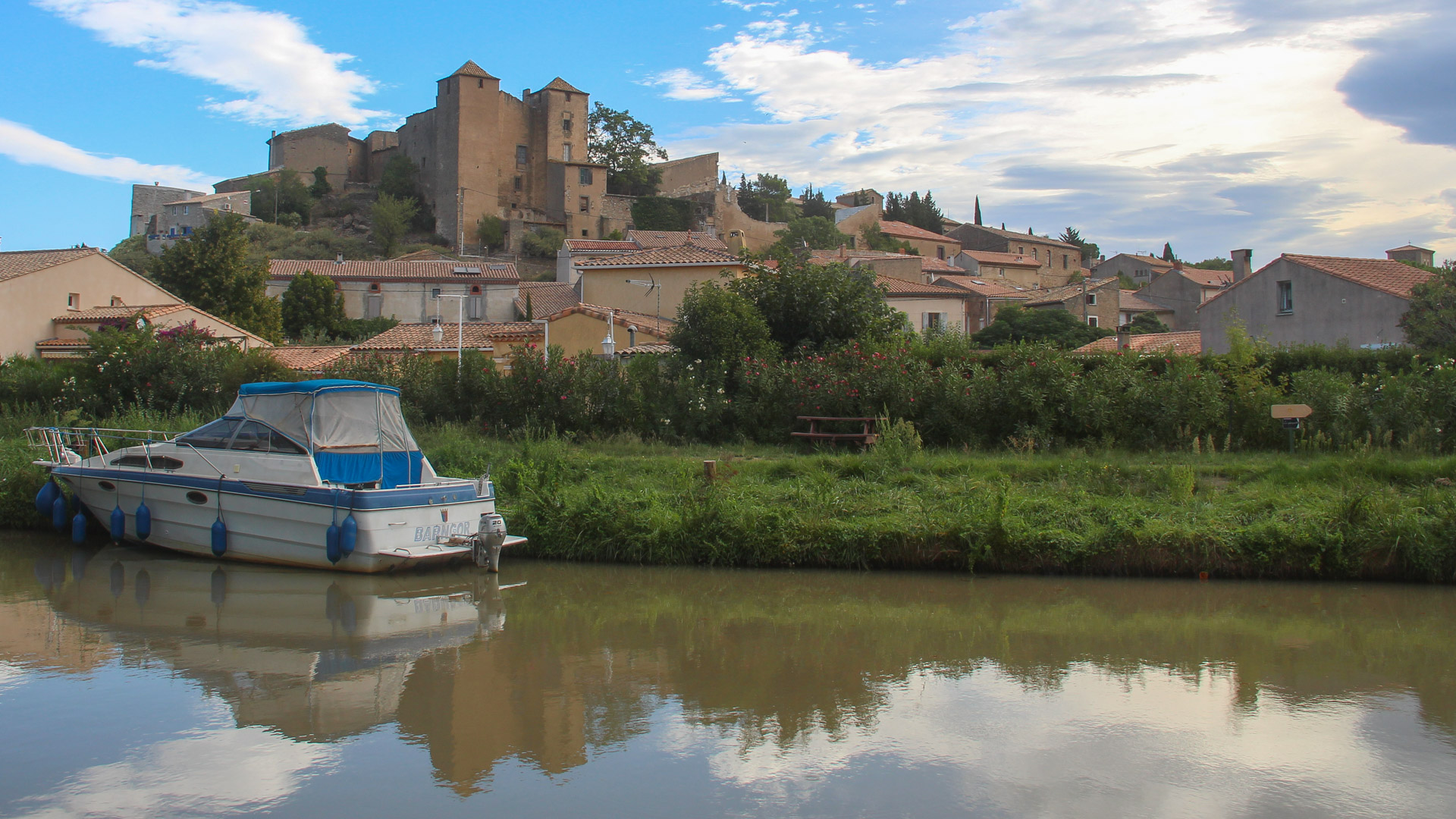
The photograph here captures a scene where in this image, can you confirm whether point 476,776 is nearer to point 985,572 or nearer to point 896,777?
point 896,777

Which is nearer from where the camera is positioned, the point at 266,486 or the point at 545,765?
the point at 545,765

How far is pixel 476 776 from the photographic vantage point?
5707mm

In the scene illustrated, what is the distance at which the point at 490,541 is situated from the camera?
11.2 metres

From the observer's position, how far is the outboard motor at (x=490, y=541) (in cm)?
1118

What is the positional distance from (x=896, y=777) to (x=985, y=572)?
580 centimetres

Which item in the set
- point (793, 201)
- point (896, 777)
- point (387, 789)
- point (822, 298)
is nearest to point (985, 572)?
point (896, 777)

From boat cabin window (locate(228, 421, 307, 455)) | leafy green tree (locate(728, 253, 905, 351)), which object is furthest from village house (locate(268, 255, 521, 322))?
boat cabin window (locate(228, 421, 307, 455))

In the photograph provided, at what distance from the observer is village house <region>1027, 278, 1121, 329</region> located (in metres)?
46.7

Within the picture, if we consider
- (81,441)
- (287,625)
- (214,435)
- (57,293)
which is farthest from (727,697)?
(57,293)

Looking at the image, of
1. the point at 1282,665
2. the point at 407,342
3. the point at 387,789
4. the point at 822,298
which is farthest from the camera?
the point at 407,342

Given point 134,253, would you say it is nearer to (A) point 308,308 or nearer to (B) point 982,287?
(A) point 308,308

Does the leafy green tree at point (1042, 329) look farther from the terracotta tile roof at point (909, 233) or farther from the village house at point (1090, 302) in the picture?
the terracotta tile roof at point (909, 233)

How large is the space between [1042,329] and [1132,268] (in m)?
33.1

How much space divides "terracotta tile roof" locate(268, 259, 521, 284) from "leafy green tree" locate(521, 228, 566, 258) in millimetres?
15127
